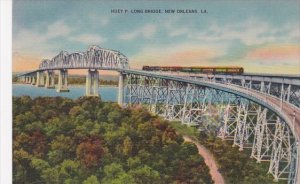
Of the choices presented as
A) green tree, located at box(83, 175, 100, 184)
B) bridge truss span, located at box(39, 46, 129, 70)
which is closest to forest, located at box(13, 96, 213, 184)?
green tree, located at box(83, 175, 100, 184)

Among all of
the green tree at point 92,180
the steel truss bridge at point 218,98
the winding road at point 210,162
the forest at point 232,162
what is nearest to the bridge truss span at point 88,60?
the steel truss bridge at point 218,98

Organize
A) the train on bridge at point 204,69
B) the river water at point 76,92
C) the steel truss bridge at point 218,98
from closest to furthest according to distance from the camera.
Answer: the steel truss bridge at point 218,98, the train on bridge at point 204,69, the river water at point 76,92

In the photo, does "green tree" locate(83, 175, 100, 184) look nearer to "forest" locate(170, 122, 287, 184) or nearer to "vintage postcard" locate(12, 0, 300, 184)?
"vintage postcard" locate(12, 0, 300, 184)

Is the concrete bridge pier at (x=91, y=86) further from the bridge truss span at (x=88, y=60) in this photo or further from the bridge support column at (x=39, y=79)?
the bridge support column at (x=39, y=79)

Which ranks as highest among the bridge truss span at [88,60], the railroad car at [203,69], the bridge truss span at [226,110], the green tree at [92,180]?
the bridge truss span at [88,60]

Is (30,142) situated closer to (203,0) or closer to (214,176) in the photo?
(214,176)

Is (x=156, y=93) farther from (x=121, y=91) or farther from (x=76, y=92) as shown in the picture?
(x=76, y=92)
